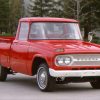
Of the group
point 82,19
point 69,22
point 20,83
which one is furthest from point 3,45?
point 82,19

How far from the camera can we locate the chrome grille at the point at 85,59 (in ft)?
39.1

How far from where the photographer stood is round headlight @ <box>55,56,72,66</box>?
1180cm

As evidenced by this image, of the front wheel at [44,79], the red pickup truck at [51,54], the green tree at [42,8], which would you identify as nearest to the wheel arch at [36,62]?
the red pickup truck at [51,54]

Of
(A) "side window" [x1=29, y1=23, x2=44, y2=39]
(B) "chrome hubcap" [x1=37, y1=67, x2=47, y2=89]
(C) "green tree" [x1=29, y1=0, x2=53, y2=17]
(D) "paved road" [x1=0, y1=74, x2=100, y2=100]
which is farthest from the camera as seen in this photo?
(C) "green tree" [x1=29, y1=0, x2=53, y2=17]

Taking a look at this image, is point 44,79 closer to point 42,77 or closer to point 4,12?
point 42,77

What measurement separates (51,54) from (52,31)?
1.65 metres

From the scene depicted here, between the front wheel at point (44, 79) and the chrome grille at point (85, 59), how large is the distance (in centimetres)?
67

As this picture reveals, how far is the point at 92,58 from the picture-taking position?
12078 millimetres

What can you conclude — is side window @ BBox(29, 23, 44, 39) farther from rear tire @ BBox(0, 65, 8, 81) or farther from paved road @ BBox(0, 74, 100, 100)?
rear tire @ BBox(0, 65, 8, 81)

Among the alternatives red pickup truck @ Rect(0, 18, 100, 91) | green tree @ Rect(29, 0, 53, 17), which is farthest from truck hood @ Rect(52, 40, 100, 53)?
green tree @ Rect(29, 0, 53, 17)

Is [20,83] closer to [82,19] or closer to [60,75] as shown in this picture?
[60,75]

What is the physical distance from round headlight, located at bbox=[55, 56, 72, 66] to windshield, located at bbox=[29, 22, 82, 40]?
154cm

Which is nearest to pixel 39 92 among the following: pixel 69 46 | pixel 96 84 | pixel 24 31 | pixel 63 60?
pixel 63 60

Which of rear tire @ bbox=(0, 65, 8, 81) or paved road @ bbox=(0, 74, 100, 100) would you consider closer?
paved road @ bbox=(0, 74, 100, 100)
